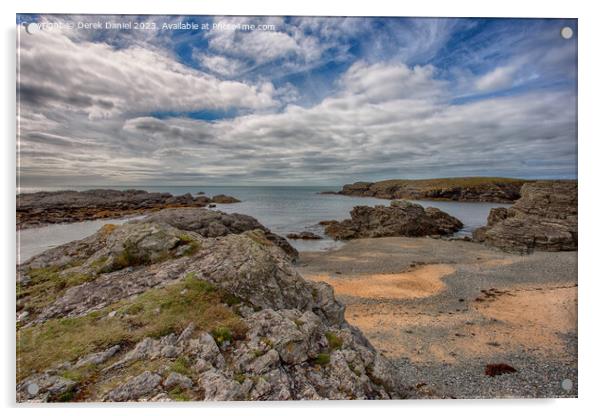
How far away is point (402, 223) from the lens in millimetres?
34844

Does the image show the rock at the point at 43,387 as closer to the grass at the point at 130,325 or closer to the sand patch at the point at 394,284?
the grass at the point at 130,325

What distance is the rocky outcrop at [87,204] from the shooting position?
7.79 metres

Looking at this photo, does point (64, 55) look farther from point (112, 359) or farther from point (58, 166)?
point (112, 359)

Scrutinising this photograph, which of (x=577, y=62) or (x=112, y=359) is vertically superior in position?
(x=577, y=62)

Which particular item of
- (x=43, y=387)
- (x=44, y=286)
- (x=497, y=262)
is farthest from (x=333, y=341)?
(x=497, y=262)

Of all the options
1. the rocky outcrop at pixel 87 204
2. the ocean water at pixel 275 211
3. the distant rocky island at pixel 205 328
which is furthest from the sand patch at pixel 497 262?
the rocky outcrop at pixel 87 204

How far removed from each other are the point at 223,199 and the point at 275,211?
6.00m

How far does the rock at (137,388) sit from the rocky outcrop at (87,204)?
17.2ft

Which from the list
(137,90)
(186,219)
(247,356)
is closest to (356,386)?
(247,356)

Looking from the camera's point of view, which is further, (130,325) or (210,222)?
(210,222)

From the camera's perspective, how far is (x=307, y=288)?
698 centimetres

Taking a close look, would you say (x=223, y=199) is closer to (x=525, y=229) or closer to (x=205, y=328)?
(x=205, y=328)

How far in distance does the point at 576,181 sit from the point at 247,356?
8.49m

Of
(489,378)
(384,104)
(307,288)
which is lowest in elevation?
(489,378)
